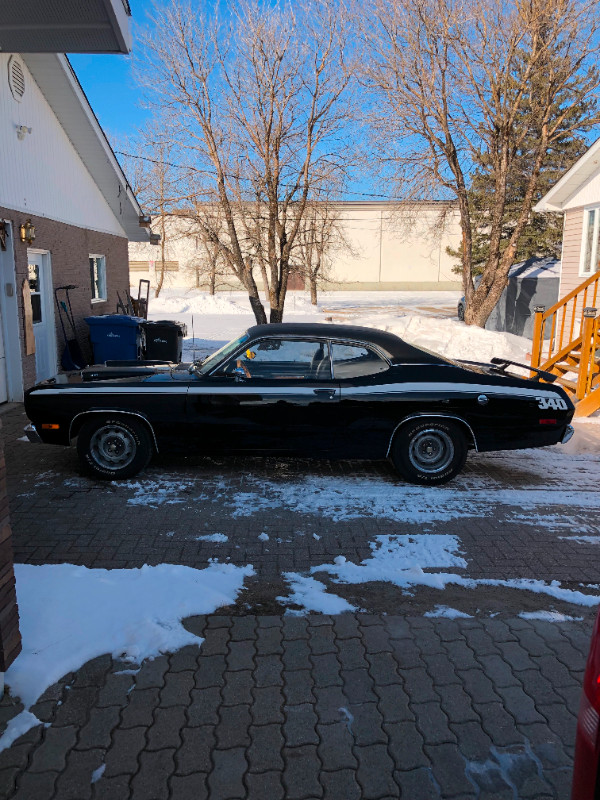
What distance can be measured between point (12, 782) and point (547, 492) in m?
4.83

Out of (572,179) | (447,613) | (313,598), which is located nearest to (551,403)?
(447,613)

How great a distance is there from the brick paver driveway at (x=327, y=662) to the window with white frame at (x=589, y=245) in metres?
10.0

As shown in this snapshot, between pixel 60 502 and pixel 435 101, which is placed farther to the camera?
pixel 435 101

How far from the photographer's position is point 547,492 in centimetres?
586

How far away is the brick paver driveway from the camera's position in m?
2.50

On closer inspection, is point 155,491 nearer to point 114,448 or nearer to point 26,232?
point 114,448

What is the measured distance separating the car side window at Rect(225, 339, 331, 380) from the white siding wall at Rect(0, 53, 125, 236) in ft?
16.7

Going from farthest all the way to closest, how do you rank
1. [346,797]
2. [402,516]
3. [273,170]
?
[273,170]
[402,516]
[346,797]

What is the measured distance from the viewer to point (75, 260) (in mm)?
12359

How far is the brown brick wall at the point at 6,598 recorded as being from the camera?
2.90 metres

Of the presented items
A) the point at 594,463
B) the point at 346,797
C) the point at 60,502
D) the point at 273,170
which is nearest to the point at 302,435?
the point at 60,502

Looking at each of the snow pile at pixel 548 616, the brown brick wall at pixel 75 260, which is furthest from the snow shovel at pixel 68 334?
the snow pile at pixel 548 616

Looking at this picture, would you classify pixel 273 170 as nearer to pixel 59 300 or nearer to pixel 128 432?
pixel 59 300

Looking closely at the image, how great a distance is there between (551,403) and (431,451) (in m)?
1.19
